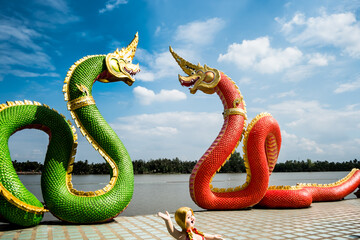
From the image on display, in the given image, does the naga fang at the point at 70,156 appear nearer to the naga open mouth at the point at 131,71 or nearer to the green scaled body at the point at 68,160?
the green scaled body at the point at 68,160

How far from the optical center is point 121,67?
700cm

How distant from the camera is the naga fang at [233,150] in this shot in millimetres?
7320

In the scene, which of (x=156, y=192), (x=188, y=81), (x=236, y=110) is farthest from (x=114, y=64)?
(x=156, y=192)

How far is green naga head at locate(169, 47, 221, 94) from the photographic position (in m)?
8.03

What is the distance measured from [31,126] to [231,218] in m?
4.79

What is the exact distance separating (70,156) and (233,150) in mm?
4053

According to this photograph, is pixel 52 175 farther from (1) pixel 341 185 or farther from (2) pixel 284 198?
(1) pixel 341 185

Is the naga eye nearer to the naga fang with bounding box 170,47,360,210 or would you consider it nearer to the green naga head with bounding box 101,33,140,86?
the green naga head with bounding box 101,33,140,86

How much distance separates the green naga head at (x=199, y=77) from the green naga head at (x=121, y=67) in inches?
62.6

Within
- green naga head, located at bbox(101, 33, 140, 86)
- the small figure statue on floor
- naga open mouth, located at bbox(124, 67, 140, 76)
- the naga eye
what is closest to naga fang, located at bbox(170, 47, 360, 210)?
naga open mouth, located at bbox(124, 67, 140, 76)

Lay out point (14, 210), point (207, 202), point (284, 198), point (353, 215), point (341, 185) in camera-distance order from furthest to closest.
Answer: point (341, 185) < point (284, 198) < point (207, 202) < point (353, 215) < point (14, 210)

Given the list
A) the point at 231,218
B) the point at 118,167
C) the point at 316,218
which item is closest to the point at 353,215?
the point at 316,218

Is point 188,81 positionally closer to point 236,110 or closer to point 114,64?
point 236,110

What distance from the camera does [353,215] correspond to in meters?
6.78
